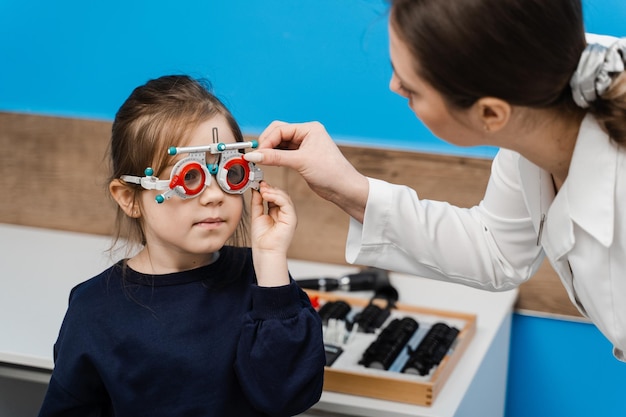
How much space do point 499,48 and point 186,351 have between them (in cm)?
67

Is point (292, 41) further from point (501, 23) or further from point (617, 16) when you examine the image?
point (501, 23)

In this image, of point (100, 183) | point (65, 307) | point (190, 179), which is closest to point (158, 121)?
point (190, 179)

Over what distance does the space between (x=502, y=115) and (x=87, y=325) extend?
0.72 meters

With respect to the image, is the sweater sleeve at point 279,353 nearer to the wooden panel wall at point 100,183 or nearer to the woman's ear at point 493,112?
the woman's ear at point 493,112

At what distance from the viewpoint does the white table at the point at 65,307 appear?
5.74ft

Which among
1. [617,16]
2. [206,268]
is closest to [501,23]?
[206,268]

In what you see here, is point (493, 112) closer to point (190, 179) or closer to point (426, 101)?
point (426, 101)

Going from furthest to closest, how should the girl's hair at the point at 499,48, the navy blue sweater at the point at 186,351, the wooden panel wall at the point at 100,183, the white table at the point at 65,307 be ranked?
the wooden panel wall at the point at 100,183, the white table at the point at 65,307, the navy blue sweater at the point at 186,351, the girl's hair at the point at 499,48

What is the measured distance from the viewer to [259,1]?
242 centimetres

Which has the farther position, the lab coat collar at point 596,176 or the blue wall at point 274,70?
the blue wall at point 274,70

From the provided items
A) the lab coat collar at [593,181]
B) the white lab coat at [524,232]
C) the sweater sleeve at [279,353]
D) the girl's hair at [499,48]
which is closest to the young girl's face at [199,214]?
the sweater sleeve at [279,353]

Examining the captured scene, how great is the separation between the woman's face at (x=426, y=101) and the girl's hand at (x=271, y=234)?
28 cm

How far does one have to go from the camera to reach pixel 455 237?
1683 millimetres

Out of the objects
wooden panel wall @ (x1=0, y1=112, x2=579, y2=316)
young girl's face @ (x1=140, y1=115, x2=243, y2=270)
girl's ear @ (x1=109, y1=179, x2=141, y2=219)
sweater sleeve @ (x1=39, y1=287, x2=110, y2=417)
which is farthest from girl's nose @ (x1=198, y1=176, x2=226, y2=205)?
wooden panel wall @ (x1=0, y1=112, x2=579, y2=316)
